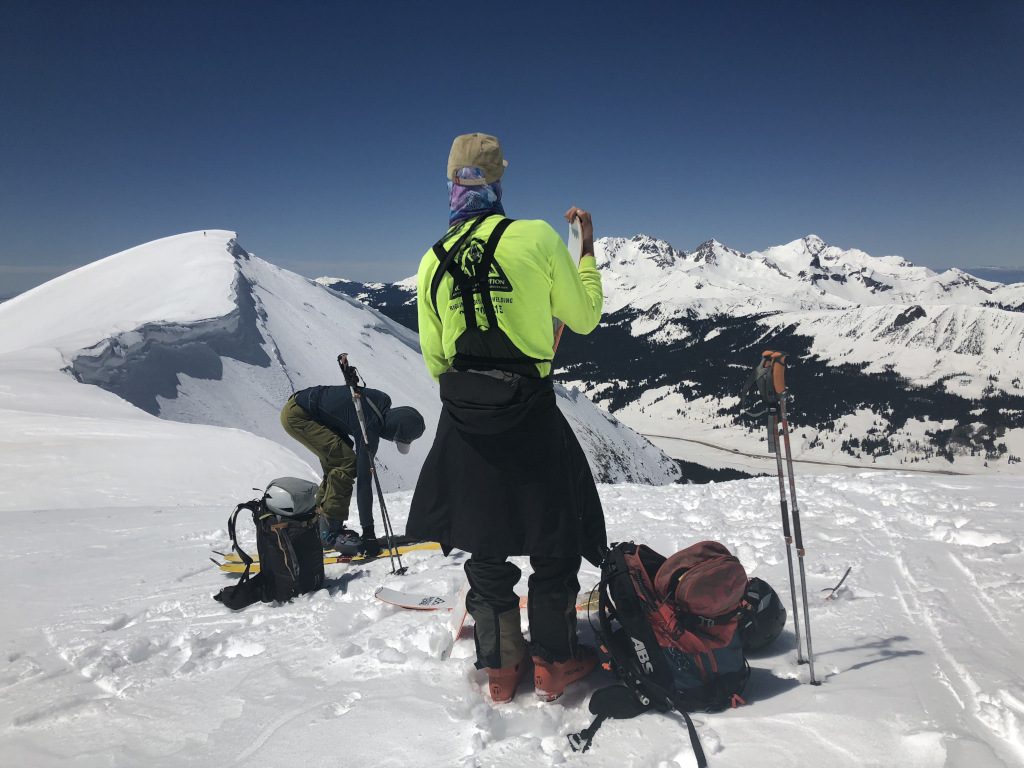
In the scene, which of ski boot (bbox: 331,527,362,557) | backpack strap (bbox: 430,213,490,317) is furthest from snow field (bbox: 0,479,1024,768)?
backpack strap (bbox: 430,213,490,317)

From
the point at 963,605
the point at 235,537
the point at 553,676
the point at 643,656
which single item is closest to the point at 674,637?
the point at 643,656

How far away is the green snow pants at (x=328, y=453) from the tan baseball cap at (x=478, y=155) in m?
4.25

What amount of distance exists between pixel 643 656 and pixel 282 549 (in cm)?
342

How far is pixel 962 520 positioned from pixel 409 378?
28877mm

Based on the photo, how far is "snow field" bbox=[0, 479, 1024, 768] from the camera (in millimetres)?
2672

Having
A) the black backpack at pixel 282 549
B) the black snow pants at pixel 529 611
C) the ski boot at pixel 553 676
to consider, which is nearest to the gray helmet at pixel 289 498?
the black backpack at pixel 282 549

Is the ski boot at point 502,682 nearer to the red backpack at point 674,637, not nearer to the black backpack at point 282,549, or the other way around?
the red backpack at point 674,637

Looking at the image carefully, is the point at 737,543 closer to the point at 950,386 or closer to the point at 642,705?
the point at 642,705

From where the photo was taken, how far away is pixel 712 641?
305 centimetres

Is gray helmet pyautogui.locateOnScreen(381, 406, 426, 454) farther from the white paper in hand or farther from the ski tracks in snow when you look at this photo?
the ski tracks in snow

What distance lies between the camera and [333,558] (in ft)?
20.7

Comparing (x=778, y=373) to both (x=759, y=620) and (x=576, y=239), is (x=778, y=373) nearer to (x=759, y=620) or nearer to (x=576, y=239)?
(x=576, y=239)

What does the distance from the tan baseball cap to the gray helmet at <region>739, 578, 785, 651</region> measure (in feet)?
9.90

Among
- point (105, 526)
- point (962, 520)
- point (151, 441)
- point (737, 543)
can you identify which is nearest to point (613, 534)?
point (737, 543)
